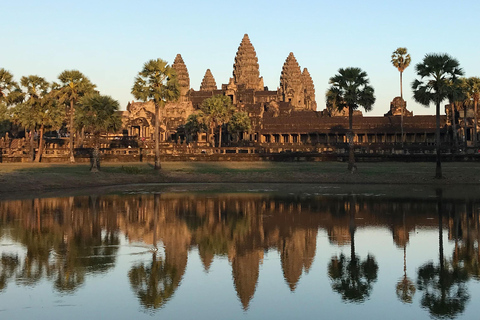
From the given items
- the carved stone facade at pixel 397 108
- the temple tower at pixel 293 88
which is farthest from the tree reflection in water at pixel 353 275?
the temple tower at pixel 293 88

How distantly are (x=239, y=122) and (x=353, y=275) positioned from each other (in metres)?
100

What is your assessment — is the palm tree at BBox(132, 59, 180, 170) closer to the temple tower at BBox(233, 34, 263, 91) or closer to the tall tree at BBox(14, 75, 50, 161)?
the tall tree at BBox(14, 75, 50, 161)

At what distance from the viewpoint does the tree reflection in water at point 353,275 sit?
1342cm

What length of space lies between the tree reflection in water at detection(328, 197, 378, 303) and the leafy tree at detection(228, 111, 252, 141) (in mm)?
97141

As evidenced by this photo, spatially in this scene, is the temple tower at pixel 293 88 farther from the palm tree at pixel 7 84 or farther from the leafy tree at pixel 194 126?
the palm tree at pixel 7 84

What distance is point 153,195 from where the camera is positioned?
122ft

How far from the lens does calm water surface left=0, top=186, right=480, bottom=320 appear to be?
12.4 meters

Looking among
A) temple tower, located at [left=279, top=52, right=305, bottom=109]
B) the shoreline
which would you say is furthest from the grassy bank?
temple tower, located at [left=279, top=52, right=305, bottom=109]

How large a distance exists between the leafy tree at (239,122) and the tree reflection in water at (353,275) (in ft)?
319

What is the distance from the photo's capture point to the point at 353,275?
15.1 meters

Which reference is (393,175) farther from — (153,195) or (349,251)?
(349,251)

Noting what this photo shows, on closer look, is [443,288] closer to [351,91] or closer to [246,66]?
[351,91]

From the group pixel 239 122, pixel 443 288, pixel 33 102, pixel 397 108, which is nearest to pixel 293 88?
pixel 397 108

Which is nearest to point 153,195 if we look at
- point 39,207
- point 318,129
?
point 39,207
